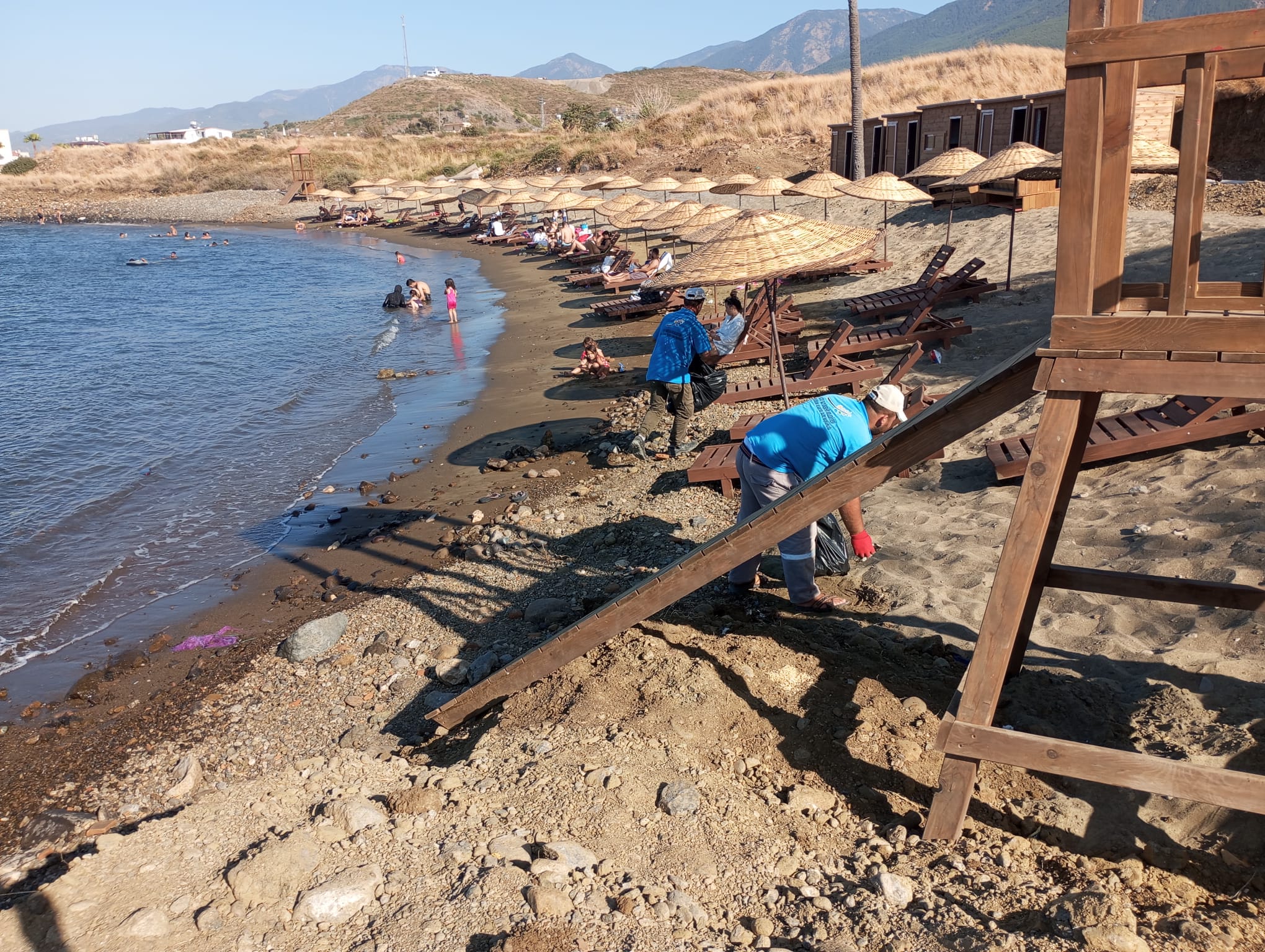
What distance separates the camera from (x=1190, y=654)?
4.45 meters

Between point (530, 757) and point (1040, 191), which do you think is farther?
point (1040, 191)

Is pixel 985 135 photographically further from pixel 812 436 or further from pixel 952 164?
pixel 812 436

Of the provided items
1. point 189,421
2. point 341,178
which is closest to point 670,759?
point 189,421

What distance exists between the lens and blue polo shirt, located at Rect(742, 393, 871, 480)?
492 cm

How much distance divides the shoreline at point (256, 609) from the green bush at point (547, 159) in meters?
39.0

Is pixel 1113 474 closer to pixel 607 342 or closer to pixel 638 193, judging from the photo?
pixel 607 342

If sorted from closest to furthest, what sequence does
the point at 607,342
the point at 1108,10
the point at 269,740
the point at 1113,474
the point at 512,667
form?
the point at 1108,10
the point at 512,667
the point at 269,740
the point at 1113,474
the point at 607,342

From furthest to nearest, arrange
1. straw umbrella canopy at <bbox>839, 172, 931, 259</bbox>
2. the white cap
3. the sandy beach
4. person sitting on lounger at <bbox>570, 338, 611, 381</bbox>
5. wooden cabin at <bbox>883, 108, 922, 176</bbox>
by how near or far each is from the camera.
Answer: wooden cabin at <bbox>883, 108, 922, 176</bbox> < straw umbrella canopy at <bbox>839, 172, 931, 259</bbox> < person sitting on lounger at <bbox>570, 338, 611, 381</bbox> < the white cap < the sandy beach

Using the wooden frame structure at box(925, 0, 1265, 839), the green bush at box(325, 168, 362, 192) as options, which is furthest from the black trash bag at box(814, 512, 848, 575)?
the green bush at box(325, 168, 362, 192)

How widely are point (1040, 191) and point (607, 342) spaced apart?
9.08m

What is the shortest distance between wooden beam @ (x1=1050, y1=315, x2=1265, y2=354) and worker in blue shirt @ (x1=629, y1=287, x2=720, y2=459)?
233 inches

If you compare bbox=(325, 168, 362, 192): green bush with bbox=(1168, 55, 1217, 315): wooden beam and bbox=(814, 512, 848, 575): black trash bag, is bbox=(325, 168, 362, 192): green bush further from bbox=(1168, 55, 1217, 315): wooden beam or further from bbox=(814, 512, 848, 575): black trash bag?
bbox=(1168, 55, 1217, 315): wooden beam

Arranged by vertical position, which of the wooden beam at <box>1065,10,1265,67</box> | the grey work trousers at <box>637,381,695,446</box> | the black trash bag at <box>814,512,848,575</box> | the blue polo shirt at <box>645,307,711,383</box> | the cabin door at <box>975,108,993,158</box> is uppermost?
the cabin door at <box>975,108,993,158</box>

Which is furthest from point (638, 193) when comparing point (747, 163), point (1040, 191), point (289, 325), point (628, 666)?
point (628, 666)
